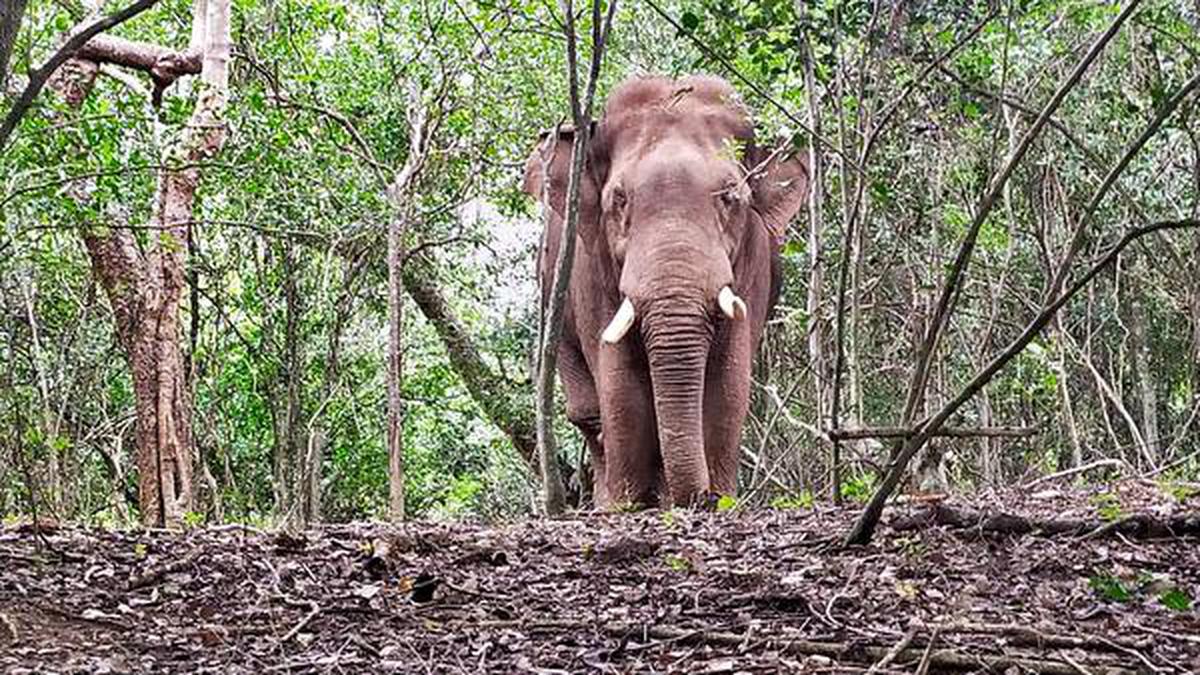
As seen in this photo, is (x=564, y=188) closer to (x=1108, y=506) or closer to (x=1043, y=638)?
(x=1108, y=506)

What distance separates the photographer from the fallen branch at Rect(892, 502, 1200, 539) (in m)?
5.11

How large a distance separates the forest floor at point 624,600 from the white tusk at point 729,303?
329 centimetres

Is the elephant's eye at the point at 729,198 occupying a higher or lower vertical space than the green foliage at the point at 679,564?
higher

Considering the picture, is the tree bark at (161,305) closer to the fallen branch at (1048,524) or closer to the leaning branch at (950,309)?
the fallen branch at (1048,524)

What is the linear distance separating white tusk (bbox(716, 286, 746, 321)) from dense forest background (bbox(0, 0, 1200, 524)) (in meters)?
0.60

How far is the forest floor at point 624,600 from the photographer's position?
12.3 feet

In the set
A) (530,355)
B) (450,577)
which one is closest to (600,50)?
(450,577)

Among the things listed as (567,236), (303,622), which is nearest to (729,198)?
(567,236)

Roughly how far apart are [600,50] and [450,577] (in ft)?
8.44

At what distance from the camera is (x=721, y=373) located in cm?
1027

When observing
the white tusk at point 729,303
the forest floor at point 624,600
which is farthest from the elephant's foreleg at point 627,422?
the forest floor at point 624,600

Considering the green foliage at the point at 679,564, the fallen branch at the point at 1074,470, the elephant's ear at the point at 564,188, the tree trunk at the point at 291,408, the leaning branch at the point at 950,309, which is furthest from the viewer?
the tree trunk at the point at 291,408

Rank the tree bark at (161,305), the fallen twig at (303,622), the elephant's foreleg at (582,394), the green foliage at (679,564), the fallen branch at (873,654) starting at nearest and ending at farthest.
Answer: the fallen branch at (873,654), the fallen twig at (303,622), the green foliage at (679,564), the tree bark at (161,305), the elephant's foreleg at (582,394)

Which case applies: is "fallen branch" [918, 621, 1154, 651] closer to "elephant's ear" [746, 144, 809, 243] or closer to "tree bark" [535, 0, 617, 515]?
"tree bark" [535, 0, 617, 515]
